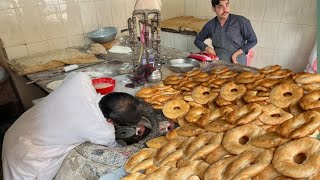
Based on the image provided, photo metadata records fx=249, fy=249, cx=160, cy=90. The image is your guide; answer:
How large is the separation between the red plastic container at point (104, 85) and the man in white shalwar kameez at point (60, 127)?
Answer: 1.49ft

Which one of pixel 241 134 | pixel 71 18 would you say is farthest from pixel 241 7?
pixel 241 134

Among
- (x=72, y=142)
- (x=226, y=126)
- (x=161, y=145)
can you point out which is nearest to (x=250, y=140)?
(x=226, y=126)

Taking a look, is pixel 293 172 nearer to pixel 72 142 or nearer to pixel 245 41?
pixel 72 142

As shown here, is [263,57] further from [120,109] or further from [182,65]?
[120,109]

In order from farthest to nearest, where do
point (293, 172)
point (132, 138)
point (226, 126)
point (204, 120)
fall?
point (132, 138)
point (204, 120)
point (226, 126)
point (293, 172)

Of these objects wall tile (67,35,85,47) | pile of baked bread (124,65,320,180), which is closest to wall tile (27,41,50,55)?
wall tile (67,35,85,47)

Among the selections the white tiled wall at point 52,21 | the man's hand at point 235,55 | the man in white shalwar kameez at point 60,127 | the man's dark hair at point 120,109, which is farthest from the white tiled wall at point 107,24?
the man's dark hair at point 120,109

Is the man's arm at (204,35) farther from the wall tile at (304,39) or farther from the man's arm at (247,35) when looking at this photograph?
the wall tile at (304,39)

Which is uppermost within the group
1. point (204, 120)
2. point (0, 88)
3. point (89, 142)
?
point (204, 120)

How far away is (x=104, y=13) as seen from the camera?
485cm

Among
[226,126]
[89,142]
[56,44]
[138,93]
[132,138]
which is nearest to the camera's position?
[226,126]

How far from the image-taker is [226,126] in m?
1.67

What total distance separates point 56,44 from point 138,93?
2641 mm

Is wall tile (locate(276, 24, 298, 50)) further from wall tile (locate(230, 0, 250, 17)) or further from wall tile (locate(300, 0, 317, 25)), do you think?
wall tile (locate(230, 0, 250, 17))
